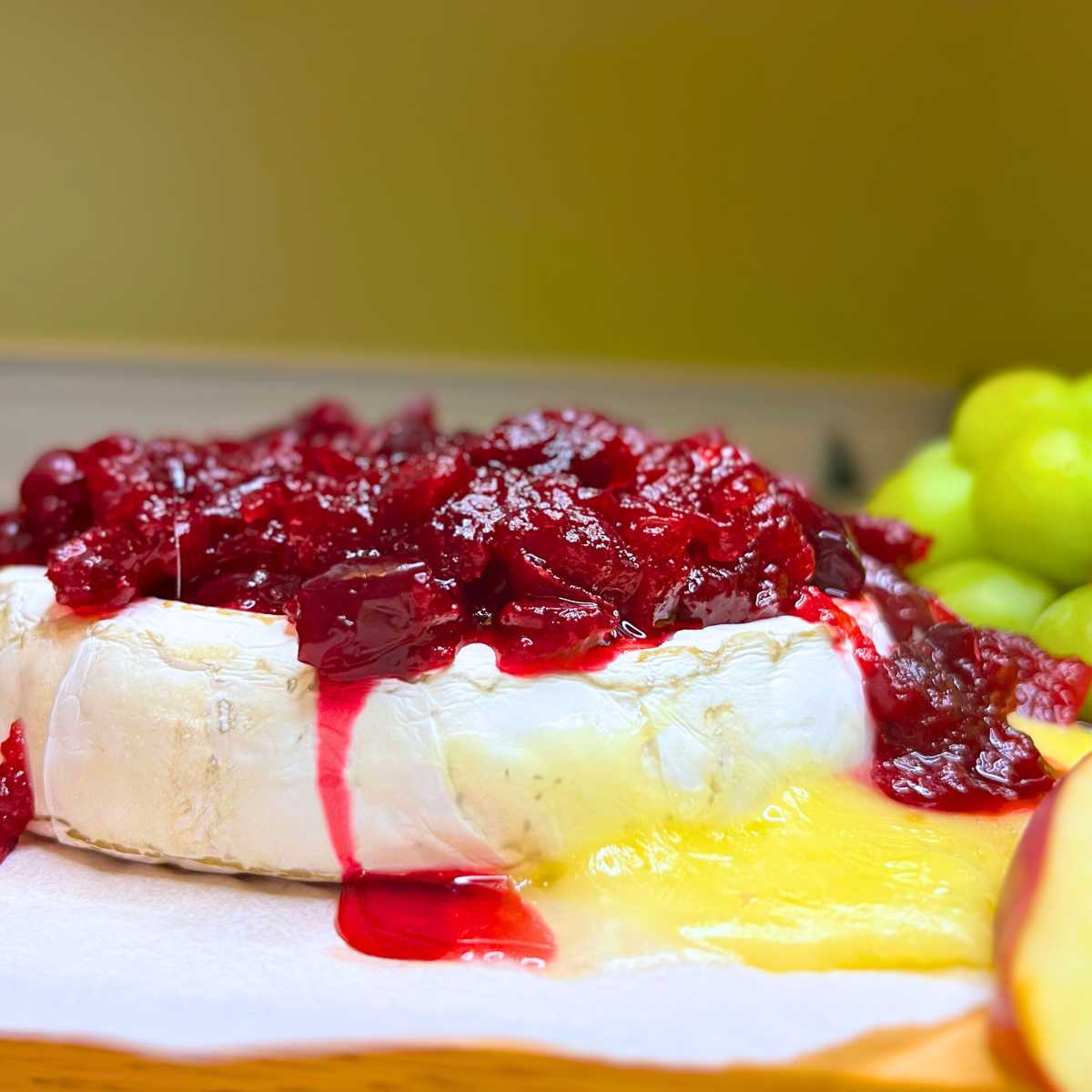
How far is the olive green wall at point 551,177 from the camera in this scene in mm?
3158

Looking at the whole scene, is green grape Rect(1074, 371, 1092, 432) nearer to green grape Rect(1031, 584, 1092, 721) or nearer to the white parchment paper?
green grape Rect(1031, 584, 1092, 721)

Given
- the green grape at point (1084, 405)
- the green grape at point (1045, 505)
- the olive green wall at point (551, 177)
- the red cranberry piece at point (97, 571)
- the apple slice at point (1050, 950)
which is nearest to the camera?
the apple slice at point (1050, 950)

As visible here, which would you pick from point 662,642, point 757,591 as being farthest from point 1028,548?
point 662,642

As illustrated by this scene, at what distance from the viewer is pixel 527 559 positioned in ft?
3.10

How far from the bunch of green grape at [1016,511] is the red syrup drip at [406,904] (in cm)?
74

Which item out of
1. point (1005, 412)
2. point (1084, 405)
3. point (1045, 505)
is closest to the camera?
point (1045, 505)

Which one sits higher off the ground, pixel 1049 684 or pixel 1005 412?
pixel 1005 412

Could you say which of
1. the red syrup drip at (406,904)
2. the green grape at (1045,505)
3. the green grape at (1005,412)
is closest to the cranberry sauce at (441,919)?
the red syrup drip at (406,904)


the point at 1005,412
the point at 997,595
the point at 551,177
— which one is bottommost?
the point at 997,595

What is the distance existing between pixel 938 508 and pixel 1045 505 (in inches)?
8.1

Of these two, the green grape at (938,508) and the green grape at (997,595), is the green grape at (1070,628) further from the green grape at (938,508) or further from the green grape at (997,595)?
the green grape at (938,508)

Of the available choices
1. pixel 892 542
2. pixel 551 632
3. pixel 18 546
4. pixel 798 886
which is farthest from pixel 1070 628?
pixel 18 546

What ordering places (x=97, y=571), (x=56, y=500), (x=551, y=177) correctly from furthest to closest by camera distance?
(x=551, y=177)
(x=56, y=500)
(x=97, y=571)

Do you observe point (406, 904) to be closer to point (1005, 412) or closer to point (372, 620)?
point (372, 620)
